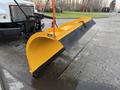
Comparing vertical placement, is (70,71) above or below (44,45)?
below

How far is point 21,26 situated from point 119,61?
2996 mm

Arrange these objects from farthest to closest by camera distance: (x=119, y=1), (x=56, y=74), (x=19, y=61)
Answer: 1. (x=119, y=1)
2. (x=19, y=61)
3. (x=56, y=74)

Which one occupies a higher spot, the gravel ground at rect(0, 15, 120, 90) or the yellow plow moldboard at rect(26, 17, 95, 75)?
the yellow plow moldboard at rect(26, 17, 95, 75)

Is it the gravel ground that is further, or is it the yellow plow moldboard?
the gravel ground

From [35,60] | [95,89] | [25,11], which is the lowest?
[95,89]

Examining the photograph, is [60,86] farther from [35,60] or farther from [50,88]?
[35,60]

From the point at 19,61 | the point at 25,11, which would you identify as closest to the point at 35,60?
the point at 19,61

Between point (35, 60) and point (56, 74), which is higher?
point (35, 60)

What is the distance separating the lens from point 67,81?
369cm

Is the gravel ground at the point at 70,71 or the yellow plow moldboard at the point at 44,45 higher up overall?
the yellow plow moldboard at the point at 44,45

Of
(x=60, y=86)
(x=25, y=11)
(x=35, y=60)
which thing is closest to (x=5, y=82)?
(x=35, y=60)

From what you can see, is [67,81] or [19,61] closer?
[67,81]

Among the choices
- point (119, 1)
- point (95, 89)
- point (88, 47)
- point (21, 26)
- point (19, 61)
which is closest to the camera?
point (95, 89)

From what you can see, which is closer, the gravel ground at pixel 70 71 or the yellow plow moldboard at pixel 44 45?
the yellow plow moldboard at pixel 44 45
